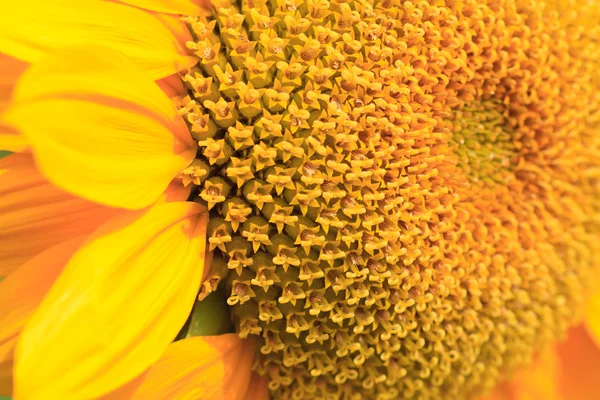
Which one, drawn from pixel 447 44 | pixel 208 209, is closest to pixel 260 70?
pixel 208 209

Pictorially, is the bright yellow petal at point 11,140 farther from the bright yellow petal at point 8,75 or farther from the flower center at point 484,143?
the flower center at point 484,143

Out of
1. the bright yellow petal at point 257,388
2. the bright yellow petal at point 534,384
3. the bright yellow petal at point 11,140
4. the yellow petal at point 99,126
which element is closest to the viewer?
the yellow petal at point 99,126

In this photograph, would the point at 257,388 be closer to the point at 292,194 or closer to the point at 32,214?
the point at 292,194

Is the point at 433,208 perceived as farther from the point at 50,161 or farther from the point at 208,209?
the point at 50,161

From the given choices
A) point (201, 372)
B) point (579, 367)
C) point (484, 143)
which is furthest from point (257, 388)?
point (579, 367)

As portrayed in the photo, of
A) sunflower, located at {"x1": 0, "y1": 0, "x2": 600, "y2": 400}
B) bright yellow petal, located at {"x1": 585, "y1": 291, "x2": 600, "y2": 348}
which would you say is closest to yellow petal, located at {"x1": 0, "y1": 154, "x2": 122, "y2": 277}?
sunflower, located at {"x1": 0, "y1": 0, "x2": 600, "y2": 400}

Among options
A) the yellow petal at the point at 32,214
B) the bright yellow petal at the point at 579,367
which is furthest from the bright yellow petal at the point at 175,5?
the bright yellow petal at the point at 579,367
